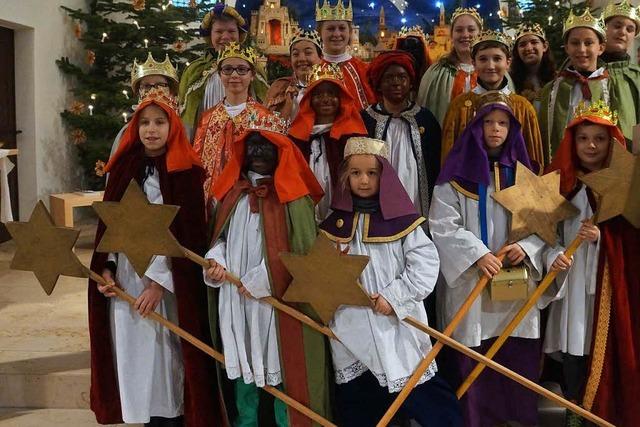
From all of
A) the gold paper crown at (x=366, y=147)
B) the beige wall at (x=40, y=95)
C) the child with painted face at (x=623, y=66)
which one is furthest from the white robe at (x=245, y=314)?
the beige wall at (x=40, y=95)

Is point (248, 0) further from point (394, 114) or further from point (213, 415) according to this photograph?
point (213, 415)

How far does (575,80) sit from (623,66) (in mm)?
374

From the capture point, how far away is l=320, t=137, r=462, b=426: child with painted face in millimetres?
2885

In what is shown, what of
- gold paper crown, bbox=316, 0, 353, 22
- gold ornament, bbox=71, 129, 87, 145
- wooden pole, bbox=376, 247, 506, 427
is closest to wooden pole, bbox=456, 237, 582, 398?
wooden pole, bbox=376, 247, 506, 427

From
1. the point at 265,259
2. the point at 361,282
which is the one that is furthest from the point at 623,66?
the point at 265,259

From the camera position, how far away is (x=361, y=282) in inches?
116

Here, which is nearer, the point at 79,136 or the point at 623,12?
the point at 623,12

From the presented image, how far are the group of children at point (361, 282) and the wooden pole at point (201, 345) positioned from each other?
48 mm

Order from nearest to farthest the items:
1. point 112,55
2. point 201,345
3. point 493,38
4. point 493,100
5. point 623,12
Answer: point 201,345 < point 493,100 < point 493,38 < point 623,12 < point 112,55

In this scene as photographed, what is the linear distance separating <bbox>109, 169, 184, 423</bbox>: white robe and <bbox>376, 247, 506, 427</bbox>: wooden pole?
1.06m

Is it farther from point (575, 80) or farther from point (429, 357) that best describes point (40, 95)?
point (429, 357)

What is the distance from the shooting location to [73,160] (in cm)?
948

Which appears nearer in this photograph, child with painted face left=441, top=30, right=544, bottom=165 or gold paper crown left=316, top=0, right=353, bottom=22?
child with painted face left=441, top=30, right=544, bottom=165

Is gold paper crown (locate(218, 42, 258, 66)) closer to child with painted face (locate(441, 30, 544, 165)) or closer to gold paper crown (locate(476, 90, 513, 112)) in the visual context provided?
child with painted face (locate(441, 30, 544, 165))
